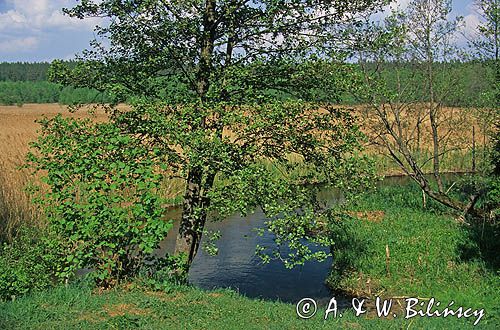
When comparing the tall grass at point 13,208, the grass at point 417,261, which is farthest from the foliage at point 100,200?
the grass at point 417,261

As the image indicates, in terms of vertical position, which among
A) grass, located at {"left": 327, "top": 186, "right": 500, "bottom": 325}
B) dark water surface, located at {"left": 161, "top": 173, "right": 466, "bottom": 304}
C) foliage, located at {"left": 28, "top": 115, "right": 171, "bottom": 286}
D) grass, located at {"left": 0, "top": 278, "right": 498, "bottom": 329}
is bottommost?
dark water surface, located at {"left": 161, "top": 173, "right": 466, "bottom": 304}

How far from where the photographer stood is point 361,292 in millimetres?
12281

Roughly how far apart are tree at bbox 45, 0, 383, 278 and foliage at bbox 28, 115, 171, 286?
0.89 meters

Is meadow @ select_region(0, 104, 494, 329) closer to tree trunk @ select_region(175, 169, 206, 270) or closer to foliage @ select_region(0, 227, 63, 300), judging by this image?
foliage @ select_region(0, 227, 63, 300)

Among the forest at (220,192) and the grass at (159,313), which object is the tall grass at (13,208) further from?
the grass at (159,313)

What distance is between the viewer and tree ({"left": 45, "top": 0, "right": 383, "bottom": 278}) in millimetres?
9242

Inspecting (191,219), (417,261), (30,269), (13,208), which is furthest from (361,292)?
(13,208)

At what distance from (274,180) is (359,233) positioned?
6608 mm

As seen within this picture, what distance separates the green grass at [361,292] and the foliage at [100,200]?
503 millimetres

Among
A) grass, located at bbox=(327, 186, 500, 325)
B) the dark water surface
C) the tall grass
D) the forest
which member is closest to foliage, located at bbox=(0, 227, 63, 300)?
the forest

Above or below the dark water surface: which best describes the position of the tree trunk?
above

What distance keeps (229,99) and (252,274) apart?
554 centimetres

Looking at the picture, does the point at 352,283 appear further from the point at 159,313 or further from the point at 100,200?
the point at 100,200

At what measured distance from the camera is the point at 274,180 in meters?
9.24
